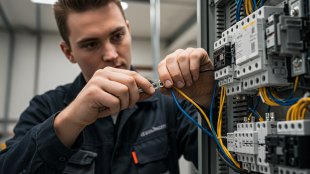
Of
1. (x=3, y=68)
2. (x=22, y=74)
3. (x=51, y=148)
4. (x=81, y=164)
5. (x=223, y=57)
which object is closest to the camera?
(x=223, y=57)

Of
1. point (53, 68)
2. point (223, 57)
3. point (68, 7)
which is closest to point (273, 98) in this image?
point (223, 57)

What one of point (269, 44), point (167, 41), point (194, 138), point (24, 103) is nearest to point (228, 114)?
point (269, 44)

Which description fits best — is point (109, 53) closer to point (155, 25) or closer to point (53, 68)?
point (155, 25)

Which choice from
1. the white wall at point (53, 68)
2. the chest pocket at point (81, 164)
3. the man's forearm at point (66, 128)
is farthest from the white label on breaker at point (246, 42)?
the white wall at point (53, 68)

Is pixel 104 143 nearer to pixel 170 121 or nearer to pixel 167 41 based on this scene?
pixel 170 121

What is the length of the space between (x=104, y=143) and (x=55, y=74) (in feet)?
9.41

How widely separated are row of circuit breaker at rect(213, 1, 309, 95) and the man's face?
0.57m

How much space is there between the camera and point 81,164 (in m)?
0.93

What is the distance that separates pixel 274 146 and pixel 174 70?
323mm

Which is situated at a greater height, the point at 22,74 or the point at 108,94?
the point at 22,74

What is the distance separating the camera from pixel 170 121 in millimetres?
1142

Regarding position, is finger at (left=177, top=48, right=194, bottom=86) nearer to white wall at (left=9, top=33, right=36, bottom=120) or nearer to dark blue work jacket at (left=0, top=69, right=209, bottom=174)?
dark blue work jacket at (left=0, top=69, right=209, bottom=174)

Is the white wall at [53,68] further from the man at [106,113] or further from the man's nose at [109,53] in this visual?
the man's nose at [109,53]

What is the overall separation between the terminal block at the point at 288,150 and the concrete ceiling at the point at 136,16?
255cm
